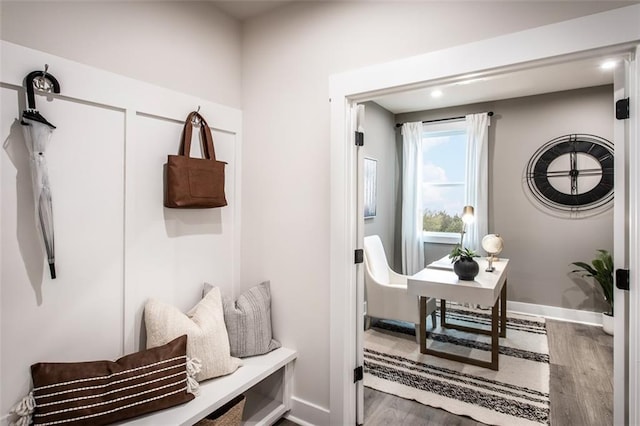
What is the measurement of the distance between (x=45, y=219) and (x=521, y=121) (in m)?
4.82

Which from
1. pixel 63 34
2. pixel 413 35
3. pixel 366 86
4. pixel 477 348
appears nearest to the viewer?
pixel 63 34

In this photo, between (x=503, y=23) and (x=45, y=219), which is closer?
(x=45, y=219)

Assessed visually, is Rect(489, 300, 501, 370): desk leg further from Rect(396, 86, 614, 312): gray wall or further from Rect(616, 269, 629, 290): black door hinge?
Rect(396, 86, 614, 312): gray wall

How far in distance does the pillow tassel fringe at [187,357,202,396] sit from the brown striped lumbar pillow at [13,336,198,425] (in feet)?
0.04

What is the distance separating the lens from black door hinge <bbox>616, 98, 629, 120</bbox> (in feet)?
4.47

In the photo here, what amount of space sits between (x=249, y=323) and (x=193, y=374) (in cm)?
44

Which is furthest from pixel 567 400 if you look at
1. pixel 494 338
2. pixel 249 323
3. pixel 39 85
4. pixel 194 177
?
pixel 39 85

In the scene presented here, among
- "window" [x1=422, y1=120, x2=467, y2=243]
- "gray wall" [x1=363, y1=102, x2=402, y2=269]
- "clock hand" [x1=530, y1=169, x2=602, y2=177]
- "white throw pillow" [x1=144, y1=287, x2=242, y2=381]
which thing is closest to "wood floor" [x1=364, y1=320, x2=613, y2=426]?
"white throw pillow" [x1=144, y1=287, x2=242, y2=381]

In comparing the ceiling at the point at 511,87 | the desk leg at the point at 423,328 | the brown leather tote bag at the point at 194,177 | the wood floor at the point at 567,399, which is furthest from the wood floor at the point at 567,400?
the ceiling at the point at 511,87

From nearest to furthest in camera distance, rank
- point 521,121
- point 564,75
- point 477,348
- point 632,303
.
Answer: point 632,303 < point 477,348 < point 564,75 < point 521,121

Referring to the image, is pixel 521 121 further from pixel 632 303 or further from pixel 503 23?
pixel 632 303

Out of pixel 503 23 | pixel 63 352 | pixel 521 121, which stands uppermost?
pixel 521 121

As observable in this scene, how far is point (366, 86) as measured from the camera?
185 cm

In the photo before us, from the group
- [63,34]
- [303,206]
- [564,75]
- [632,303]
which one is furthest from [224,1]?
[564,75]
